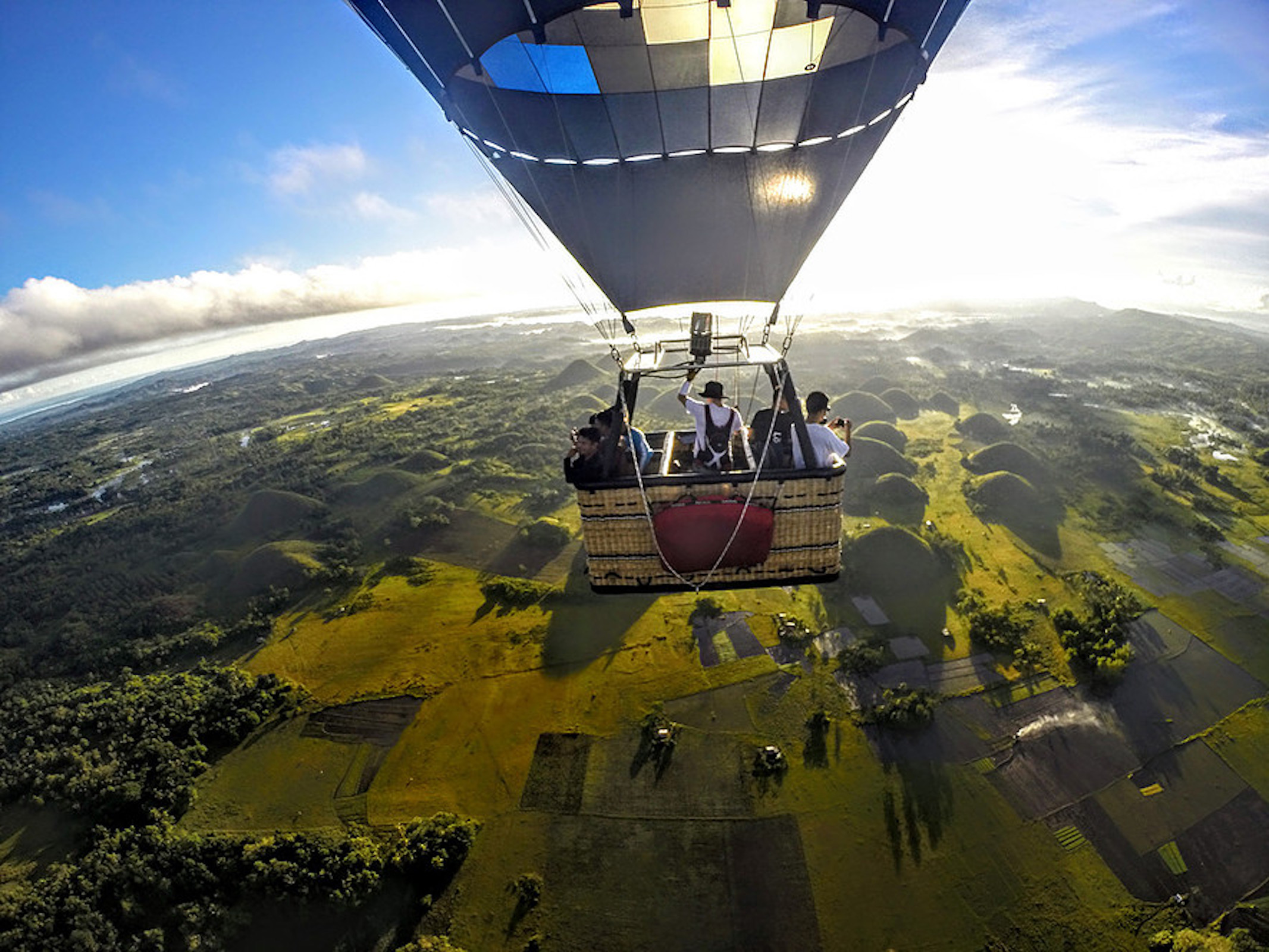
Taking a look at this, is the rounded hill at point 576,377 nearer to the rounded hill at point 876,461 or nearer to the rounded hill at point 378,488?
the rounded hill at point 378,488

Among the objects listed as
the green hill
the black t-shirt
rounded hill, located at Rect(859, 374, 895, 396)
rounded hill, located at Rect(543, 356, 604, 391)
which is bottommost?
the green hill

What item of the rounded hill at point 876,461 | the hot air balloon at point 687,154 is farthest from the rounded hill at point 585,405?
the hot air balloon at point 687,154

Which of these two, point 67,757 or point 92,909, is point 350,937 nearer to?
point 92,909

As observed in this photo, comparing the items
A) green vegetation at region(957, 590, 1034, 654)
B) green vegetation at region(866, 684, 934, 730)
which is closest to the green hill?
green vegetation at region(957, 590, 1034, 654)

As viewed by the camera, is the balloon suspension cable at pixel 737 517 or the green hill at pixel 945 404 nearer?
the balloon suspension cable at pixel 737 517

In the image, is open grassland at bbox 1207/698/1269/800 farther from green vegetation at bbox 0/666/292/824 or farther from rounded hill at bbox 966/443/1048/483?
green vegetation at bbox 0/666/292/824

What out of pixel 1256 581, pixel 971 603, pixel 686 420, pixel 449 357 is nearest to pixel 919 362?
pixel 686 420
